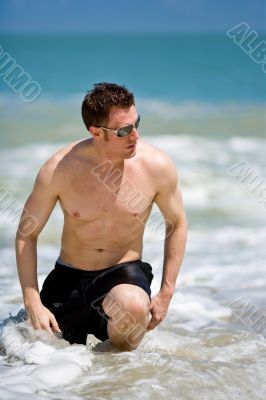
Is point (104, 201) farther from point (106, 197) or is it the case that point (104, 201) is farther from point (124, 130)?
point (124, 130)

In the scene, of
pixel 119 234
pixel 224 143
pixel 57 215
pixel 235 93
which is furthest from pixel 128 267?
pixel 235 93

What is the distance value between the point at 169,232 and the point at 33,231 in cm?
74

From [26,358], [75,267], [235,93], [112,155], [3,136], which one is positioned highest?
[235,93]

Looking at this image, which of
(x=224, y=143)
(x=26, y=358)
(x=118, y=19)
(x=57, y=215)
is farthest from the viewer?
(x=118, y=19)

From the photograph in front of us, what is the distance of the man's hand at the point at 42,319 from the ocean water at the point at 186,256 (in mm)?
52

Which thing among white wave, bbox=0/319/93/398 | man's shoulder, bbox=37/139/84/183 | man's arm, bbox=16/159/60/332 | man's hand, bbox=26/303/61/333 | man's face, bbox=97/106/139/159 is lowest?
white wave, bbox=0/319/93/398

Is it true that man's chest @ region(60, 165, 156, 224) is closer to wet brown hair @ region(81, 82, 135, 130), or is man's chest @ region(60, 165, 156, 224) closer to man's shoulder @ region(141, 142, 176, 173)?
man's shoulder @ region(141, 142, 176, 173)

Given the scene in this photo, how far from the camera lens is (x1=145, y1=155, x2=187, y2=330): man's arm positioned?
3.74 metres

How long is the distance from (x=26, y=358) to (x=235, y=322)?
1.86 metres

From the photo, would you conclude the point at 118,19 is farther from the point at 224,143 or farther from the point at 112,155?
the point at 112,155

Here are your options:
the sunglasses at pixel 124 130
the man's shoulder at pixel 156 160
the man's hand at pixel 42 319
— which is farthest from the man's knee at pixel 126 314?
the sunglasses at pixel 124 130

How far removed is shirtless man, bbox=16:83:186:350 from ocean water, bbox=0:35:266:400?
0.17 m

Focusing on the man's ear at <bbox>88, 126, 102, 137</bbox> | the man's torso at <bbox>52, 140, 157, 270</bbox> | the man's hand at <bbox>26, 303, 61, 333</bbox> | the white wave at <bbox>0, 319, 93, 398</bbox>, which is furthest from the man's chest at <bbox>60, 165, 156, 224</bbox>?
the white wave at <bbox>0, 319, 93, 398</bbox>

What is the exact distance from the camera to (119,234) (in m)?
3.86
